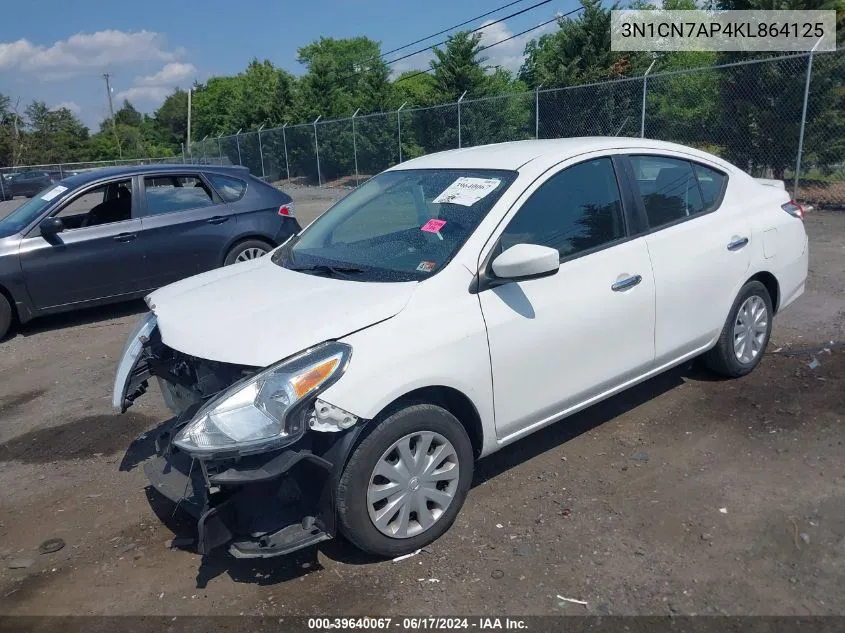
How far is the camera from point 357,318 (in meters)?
3.16

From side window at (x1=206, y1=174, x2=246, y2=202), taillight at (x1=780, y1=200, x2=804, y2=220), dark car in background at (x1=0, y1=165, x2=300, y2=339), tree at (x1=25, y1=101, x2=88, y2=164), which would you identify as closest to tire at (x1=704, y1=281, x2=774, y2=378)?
taillight at (x1=780, y1=200, x2=804, y2=220)

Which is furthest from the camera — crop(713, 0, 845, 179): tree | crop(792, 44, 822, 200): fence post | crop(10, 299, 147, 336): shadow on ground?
crop(713, 0, 845, 179): tree

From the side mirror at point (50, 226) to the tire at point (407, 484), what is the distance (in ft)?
18.3

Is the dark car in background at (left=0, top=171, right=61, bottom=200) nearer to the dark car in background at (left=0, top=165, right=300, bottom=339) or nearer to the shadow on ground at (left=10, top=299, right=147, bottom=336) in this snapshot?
the shadow on ground at (left=10, top=299, right=147, bottom=336)

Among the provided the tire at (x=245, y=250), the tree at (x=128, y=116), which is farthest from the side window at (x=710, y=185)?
the tree at (x=128, y=116)

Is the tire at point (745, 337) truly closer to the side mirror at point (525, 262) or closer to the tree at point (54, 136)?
the side mirror at point (525, 262)

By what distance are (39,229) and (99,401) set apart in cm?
270

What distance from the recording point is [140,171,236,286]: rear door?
7.82m

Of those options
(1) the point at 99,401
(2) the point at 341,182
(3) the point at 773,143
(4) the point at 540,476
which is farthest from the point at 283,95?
(4) the point at 540,476

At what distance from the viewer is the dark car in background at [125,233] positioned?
7.29 meters

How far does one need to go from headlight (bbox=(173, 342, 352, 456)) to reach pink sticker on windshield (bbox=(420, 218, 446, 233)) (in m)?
1.04

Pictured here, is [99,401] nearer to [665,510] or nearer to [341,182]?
[665,510]

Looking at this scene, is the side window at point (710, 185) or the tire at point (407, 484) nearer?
the tire at point (407, 484)

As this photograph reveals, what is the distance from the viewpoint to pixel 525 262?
3324mm
